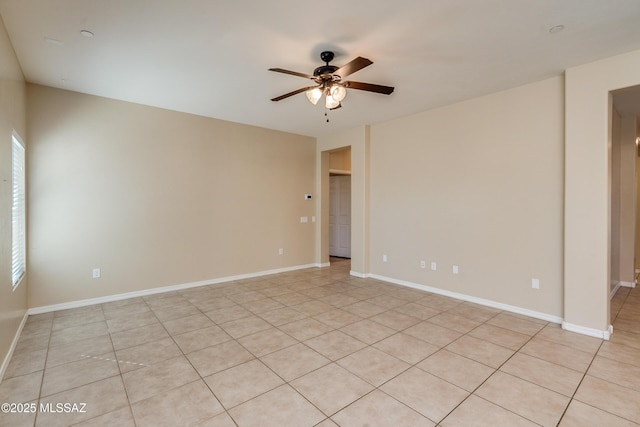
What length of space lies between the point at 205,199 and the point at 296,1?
11.8 ft

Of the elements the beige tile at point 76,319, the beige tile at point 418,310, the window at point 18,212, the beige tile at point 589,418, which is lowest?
the beige tile at point 589,418

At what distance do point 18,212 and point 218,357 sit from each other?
279cm

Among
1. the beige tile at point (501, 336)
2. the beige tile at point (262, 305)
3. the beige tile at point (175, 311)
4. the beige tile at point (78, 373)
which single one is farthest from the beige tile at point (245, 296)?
the beige tile at point (501, 336)

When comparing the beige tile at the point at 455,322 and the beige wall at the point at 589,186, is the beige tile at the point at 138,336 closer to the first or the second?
the beige tile at the point at 455,322

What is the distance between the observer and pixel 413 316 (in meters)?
3.61

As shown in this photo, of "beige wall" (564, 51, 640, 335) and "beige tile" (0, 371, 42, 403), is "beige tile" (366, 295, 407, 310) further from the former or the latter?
"beige tile" (0, 371, 42, 403)

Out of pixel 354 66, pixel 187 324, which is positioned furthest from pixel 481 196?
pixel 187 324

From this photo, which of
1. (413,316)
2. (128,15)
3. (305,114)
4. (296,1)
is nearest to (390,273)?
(413,316)

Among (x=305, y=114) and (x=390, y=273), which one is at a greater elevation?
(x=305, y=114)

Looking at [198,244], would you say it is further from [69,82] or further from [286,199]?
[69,82]

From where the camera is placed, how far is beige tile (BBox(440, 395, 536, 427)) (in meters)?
1.82

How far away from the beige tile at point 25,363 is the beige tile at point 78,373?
0.15m

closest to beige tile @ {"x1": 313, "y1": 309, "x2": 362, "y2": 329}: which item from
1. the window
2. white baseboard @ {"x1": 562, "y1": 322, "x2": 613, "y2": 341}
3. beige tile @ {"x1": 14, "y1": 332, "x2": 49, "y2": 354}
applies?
white baseboard @ {"x1": 562, "y1": 322, "x2": 613, "y2": 341}

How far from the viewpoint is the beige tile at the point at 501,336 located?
2.89 meters
